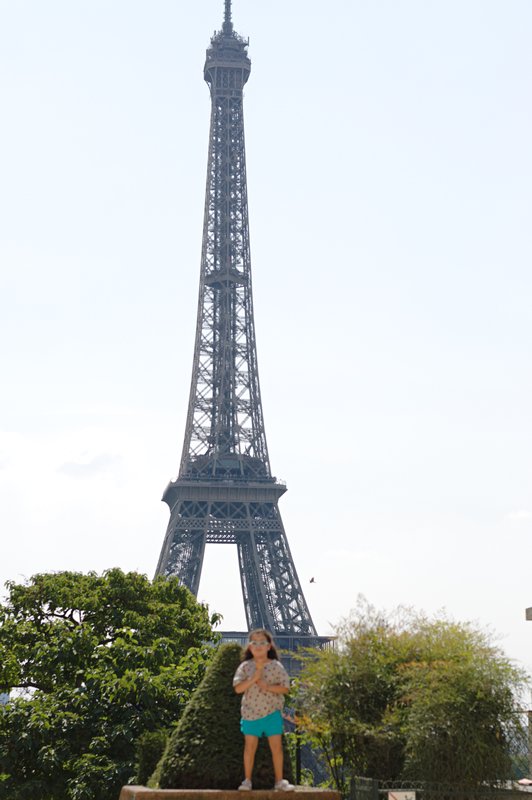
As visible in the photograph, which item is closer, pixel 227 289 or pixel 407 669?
pixel 407 669

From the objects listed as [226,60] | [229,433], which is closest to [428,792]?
[229,433]

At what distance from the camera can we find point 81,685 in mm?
28766

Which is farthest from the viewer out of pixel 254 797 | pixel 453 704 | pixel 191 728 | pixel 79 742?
pixel 79 742

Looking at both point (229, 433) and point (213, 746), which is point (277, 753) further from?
point (229, 433)

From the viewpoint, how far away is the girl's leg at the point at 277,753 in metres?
14.1

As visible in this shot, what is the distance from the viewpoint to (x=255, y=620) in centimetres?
9056

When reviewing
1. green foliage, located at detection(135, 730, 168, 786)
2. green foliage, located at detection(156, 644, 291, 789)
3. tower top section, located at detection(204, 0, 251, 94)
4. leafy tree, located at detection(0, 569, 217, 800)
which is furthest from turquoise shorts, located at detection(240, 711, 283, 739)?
tower top section, located at detection(204, 0, 251, 94)

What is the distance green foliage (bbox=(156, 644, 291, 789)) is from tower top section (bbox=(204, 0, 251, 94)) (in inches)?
3849

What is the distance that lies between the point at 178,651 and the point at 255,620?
57308 millimetres

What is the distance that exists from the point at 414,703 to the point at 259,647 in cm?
749

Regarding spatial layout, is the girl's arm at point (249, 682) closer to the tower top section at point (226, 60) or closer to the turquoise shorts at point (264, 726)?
the turquoise shorts at point (264, 726)

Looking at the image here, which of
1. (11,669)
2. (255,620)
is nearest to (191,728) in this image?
(11,669)

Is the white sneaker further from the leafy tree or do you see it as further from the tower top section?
the tower top section

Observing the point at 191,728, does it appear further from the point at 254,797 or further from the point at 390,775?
the point at 390,775
